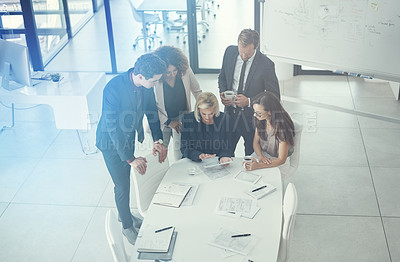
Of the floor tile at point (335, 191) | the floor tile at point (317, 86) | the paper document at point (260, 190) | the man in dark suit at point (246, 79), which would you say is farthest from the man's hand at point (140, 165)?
the floor tile at point (317, 86)

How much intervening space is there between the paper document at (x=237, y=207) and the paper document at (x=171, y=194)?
11.7 inches

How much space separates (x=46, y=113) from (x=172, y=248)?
14.2ft

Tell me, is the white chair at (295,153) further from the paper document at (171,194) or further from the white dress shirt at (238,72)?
the paper document at (171,194)

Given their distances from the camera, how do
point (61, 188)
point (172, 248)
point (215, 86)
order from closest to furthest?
point (172, 248)
point (61, 188)
point (215, 86)

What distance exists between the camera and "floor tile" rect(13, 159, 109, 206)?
206 inches

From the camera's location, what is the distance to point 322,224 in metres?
4.71

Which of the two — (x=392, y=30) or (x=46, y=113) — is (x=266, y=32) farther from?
(x=46, y=113)

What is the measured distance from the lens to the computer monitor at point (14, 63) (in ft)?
18.6

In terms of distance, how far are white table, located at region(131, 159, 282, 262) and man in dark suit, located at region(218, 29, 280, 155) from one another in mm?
690

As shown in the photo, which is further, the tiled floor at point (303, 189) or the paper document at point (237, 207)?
the tiled floor at point (303, 189)

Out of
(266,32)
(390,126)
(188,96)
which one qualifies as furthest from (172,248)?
(390,126)

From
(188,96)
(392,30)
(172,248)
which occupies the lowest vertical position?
(172,248)

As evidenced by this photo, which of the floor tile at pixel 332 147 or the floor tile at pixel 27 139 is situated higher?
the floor tile at pixel 27 139

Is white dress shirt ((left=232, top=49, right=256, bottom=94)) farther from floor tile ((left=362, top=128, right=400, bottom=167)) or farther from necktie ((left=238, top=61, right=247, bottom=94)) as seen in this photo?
floor tile ((left=362, top=128, right=400, bottom=167))
